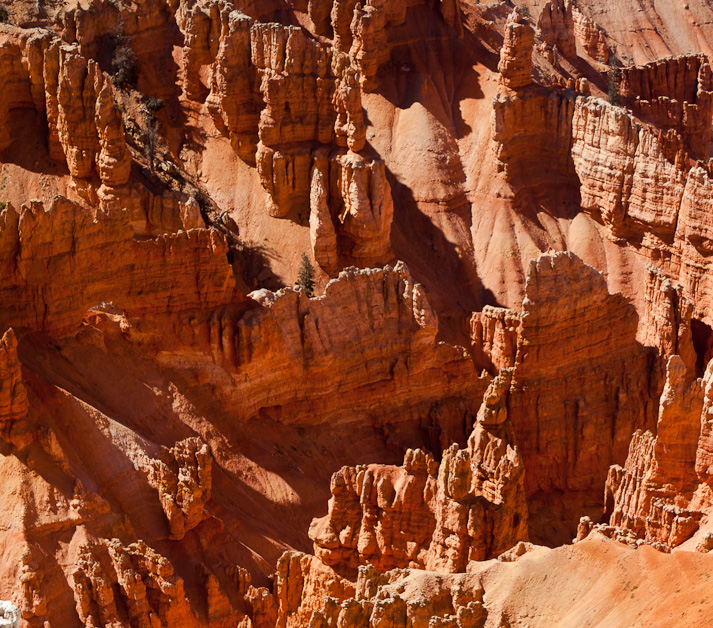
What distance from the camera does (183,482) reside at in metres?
48.4

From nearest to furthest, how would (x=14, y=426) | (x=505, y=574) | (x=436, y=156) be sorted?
(x=505, y=574), (x=14, y=426), (x=436, y=156)

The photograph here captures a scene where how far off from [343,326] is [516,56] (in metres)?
21.4

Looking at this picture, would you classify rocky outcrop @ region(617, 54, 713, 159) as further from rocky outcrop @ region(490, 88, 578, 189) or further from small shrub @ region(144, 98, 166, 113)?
small shrub @ region(144, 98, 166, 113)

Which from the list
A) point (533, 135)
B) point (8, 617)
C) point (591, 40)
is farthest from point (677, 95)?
point (8, 617)

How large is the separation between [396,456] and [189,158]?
21146mm

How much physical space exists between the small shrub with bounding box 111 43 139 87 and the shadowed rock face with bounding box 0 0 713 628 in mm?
175

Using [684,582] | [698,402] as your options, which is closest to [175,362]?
[698,402]

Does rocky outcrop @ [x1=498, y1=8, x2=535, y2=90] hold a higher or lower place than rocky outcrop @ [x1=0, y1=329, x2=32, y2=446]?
higher

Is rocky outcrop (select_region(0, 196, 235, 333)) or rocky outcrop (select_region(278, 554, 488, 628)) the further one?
rocky outcrop (select_region(0, 196, 235, 333))

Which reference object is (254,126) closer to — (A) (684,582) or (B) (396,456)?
(B) (396,456)

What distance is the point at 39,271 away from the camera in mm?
51312

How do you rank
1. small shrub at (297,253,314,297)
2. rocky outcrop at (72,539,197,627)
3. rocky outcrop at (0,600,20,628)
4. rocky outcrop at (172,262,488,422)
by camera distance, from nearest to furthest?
rocky outcrop at (0,600,20,628), rocky outcrop at (72,539,197,627), rocky outcrop at (172,262,488,422), small shrub at (297,253,314,297)

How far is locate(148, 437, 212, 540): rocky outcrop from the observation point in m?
47.9

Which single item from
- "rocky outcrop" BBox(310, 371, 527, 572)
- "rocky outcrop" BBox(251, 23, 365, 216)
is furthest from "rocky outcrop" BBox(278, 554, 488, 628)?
"rocky outcrop" BBox(251, 23, 365, 216)
